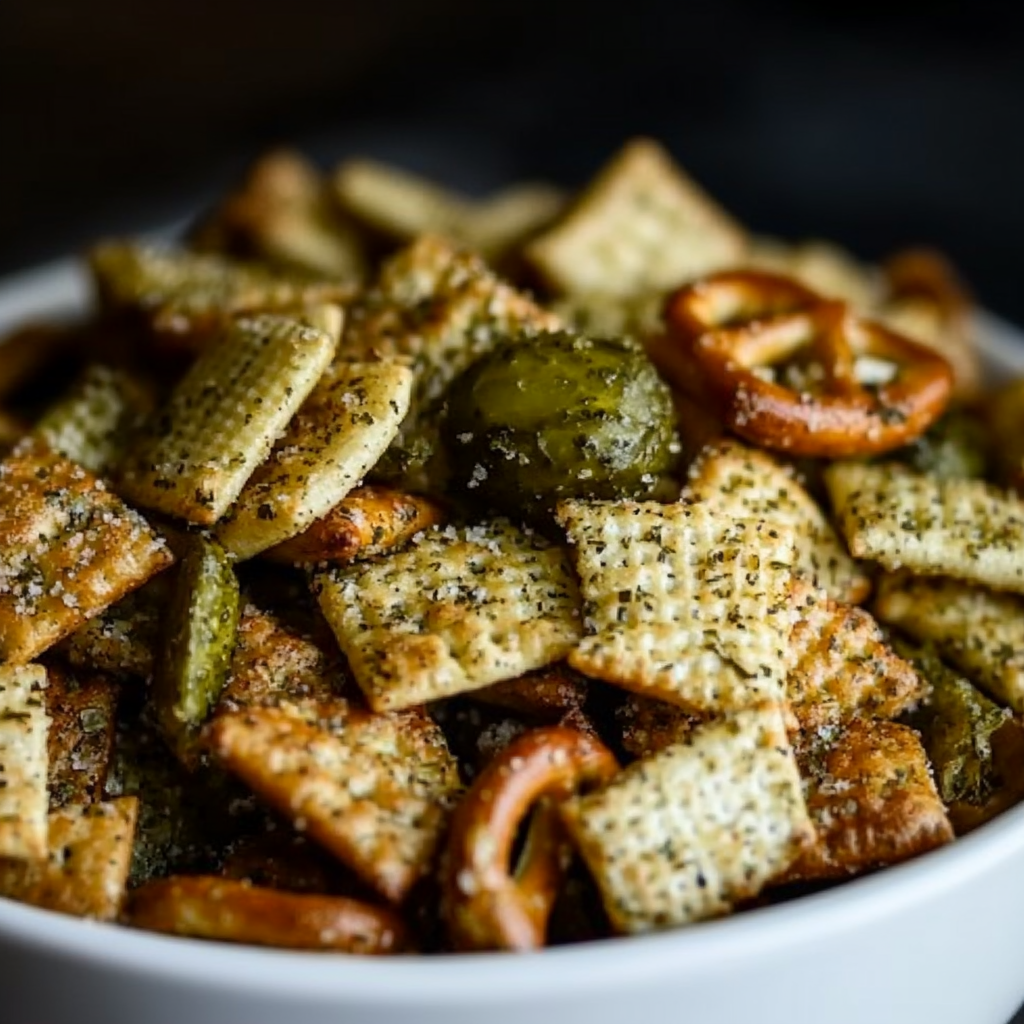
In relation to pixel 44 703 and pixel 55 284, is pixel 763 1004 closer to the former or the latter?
pixel 44 703

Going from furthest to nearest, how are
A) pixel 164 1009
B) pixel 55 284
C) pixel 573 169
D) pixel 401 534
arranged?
pixel 573 169
pixel 55 284
pixel 401 534
pixel 164 1009

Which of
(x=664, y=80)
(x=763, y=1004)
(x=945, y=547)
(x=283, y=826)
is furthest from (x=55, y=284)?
(x=664, y=80)

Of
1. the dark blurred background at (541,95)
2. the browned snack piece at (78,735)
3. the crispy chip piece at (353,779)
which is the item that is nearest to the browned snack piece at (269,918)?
the crispy chip piece at (353,779)

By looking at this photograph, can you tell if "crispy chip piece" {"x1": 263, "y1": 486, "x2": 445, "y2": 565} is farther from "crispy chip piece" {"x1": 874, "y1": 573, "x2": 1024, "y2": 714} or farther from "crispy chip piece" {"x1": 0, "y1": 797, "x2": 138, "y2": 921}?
"crispy chip piece" {"x1": 874, "y1": 573, "x2": 1024, "y2": 714}

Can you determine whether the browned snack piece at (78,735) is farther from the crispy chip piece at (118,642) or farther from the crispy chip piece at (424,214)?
the crispy chip piece at (424,214)

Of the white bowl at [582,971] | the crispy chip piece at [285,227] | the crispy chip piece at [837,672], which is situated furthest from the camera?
the crispy chip piece at [285,227]

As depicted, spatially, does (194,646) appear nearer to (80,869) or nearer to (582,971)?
(80,869)
